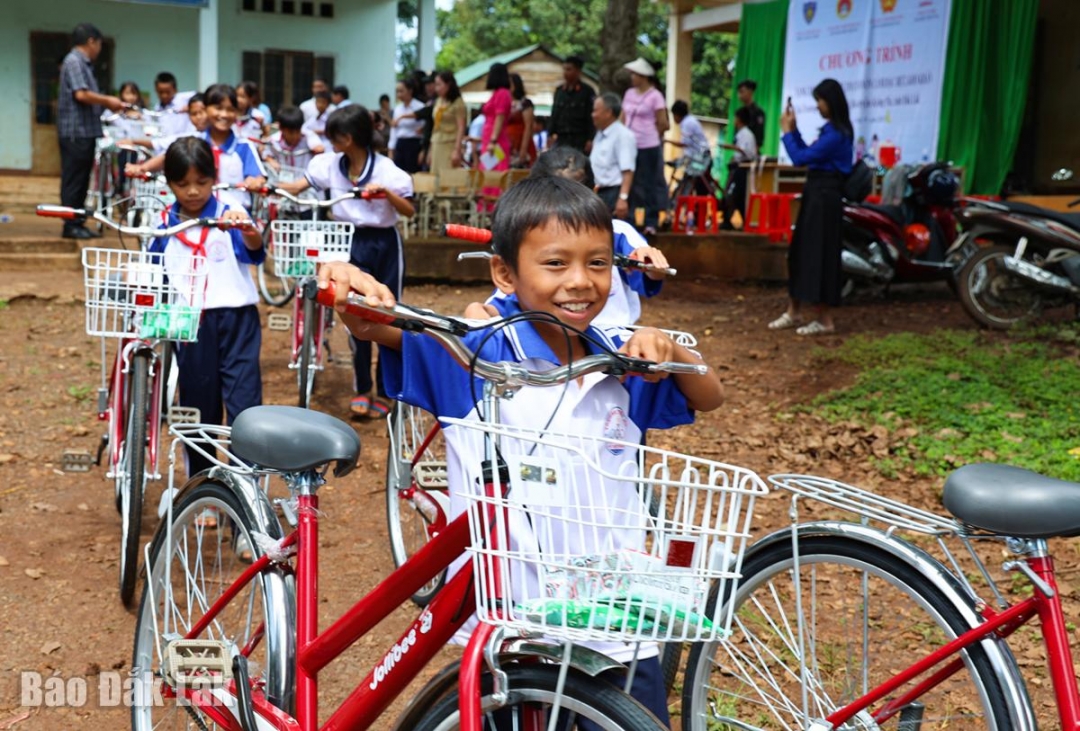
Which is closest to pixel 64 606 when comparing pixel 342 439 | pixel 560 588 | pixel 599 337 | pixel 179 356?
pixel 179 356

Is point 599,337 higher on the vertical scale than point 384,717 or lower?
higher

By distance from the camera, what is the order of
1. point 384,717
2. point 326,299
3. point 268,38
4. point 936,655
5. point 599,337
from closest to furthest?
point 326,299
point 936,655
point 599,337
point 384,717
point 268,38

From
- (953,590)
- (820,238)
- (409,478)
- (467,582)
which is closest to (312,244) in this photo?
(409,478)

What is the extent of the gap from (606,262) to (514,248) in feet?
0.62

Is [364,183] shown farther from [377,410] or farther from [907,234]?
[907,234]

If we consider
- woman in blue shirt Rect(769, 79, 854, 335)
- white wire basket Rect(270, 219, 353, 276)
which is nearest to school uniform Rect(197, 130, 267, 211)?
white wire basket Rect(270, 219, 353, 276)

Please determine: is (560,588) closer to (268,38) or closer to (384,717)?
(384,717)

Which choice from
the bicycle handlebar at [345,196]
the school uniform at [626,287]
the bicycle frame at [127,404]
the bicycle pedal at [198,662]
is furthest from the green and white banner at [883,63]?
the bicycle pedal at [198,662]

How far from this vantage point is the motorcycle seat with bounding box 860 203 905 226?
10352 millimetres

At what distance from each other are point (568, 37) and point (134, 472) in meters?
38.4

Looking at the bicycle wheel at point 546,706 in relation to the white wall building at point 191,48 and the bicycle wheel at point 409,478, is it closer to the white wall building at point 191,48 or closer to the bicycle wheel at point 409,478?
the bicycle wheel at point 409,478

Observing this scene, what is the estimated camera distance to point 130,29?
18219mm

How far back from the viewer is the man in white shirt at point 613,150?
9.77 meters

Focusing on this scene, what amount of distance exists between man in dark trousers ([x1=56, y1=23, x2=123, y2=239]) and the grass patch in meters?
7.53
